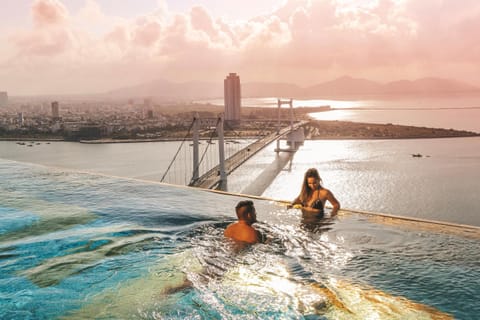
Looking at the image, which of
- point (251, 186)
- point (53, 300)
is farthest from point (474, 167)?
point (53, 300)

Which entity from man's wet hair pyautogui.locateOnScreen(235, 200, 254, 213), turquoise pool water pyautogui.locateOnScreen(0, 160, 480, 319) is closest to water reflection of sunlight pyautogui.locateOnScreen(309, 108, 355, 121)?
turquoise pool water pyautogui.locateOnScreen(0, 160, 480, 319)

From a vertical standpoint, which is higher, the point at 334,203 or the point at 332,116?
the point at 332,116

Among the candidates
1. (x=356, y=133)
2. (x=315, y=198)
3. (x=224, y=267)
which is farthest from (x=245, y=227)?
(x=356, y=133)

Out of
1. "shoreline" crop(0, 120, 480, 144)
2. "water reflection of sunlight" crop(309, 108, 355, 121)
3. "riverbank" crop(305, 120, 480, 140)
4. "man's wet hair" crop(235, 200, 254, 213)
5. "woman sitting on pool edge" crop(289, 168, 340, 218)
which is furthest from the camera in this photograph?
"water reflection of sunlight" crop(309, 108, 355, 121)

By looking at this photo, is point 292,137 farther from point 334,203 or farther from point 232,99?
point 334,203

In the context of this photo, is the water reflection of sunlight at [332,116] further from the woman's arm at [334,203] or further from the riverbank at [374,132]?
the woman's arm at [334,203]

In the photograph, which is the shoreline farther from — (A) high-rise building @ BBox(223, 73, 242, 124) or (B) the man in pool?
(B) the man in pool
